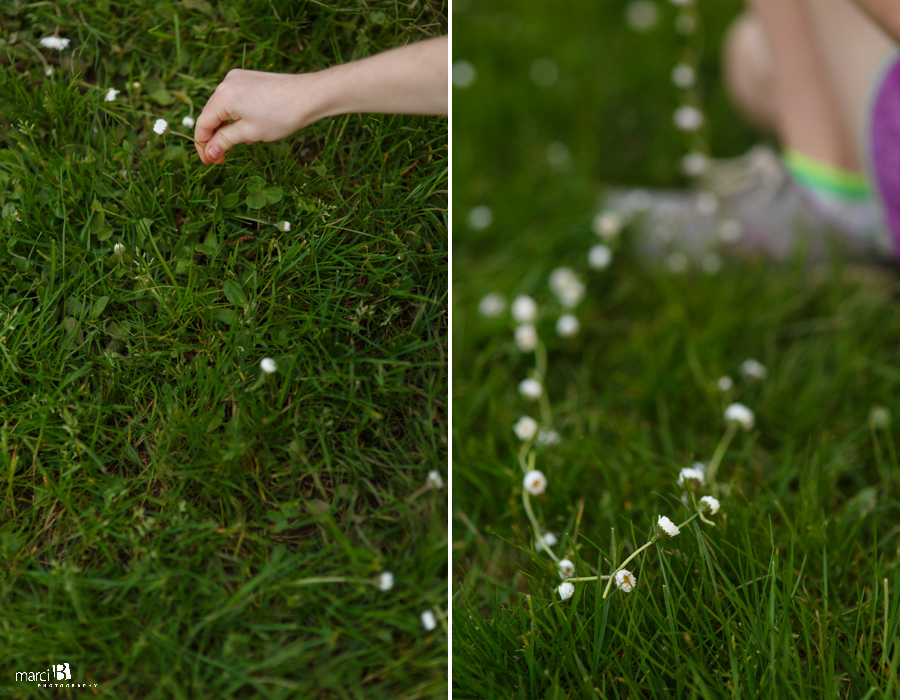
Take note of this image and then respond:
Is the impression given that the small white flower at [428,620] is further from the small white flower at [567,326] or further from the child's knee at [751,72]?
the child's knee at [751,72]

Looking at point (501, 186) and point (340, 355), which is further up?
point (340, 355)

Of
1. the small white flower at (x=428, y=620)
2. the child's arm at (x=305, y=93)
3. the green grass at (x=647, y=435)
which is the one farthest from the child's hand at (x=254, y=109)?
the small white flower at (x=428, y=620)

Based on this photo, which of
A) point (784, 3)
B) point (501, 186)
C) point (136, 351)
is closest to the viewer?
point (136, 351)

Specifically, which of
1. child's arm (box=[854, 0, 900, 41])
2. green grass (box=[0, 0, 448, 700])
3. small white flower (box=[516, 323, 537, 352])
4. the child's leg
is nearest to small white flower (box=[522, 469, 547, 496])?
green grass (box=[0, 0, 448, 700])

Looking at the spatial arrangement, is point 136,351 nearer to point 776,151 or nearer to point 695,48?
point 776,151

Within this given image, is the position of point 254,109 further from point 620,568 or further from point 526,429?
point 620,568

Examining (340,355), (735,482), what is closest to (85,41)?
(340,355)
